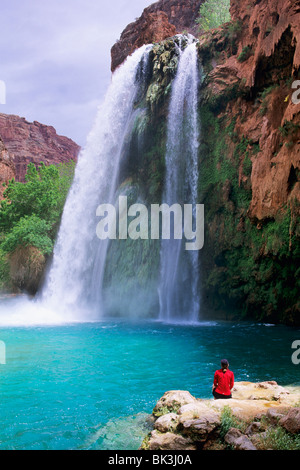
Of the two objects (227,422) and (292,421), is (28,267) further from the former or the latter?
(292,421)

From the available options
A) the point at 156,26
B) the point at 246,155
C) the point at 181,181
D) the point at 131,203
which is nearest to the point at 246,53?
the point at 246,155

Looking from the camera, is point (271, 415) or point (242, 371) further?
point (242, 371)

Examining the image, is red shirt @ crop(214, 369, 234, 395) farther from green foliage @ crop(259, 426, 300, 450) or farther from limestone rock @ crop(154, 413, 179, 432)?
green foliage @ crop(259, 426, 300, 450)

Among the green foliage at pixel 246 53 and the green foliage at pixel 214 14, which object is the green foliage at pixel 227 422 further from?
the green foliage at pixel 214 14

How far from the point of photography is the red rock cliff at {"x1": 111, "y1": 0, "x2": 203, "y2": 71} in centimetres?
2831

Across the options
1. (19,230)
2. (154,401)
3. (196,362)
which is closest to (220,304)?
(196,362)

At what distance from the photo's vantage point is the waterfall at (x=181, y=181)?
704 inches

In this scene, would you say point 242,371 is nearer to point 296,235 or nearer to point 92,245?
point 296,235

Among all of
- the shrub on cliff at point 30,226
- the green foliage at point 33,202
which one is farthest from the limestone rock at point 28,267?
the green foliage at point 33,202

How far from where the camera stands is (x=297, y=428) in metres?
4.12

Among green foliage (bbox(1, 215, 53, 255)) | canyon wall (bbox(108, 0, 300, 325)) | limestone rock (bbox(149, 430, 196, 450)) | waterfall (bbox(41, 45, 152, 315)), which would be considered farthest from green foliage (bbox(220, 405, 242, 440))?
green foliage (bbox(1, 215, 53, 255))

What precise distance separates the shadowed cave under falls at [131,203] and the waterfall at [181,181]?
5 cm

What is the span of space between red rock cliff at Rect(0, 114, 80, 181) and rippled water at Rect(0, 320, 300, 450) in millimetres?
74980
